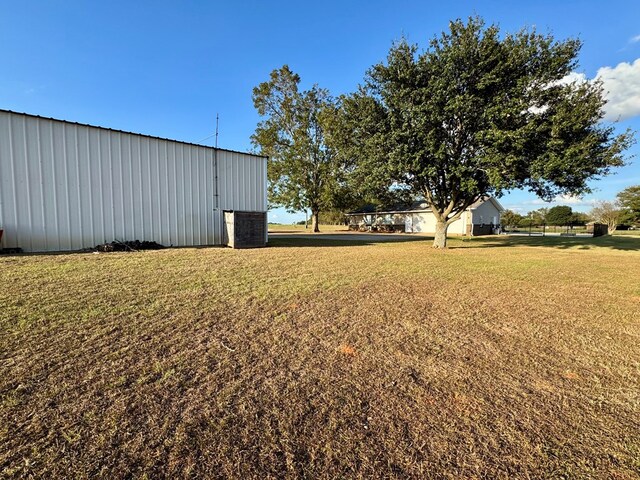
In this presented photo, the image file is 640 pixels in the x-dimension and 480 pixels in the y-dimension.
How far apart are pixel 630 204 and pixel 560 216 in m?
9.13

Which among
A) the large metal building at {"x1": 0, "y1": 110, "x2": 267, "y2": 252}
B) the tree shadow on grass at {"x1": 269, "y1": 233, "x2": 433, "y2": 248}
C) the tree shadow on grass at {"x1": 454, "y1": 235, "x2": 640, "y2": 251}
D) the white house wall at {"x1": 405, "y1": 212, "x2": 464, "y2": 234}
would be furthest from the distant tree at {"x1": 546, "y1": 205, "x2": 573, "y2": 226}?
the large metal building at {"x1": 0, "y1": 110, "x2": 267, "y2": 252}

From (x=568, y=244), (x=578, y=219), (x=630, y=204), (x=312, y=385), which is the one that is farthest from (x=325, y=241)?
(x=578, y=219)

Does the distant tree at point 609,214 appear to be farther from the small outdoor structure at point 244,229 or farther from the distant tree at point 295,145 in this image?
the small outdoor structure at point 244,229

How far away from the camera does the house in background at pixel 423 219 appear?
31641 mm

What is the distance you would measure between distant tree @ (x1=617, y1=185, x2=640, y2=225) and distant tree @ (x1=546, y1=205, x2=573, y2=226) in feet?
23.3

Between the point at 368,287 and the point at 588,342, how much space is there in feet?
10.3

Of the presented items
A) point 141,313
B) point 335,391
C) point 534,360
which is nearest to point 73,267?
point 141,313

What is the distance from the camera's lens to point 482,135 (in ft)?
36.9

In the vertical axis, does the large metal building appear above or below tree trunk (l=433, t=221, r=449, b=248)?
above

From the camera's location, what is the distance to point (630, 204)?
36562 mm

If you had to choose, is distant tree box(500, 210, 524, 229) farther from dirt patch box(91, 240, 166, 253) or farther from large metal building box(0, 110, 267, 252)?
dirt patch box(91, 240, 166, 253)

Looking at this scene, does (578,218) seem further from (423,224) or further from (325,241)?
(325,241)

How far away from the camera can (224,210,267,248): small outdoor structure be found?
12.3m

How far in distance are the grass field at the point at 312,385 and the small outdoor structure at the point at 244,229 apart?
7474mm
